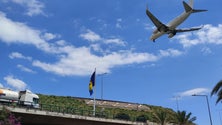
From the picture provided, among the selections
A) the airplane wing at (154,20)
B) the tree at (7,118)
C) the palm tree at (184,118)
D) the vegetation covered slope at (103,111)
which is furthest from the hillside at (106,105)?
the airplane wing at (154,20)

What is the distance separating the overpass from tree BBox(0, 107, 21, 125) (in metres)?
1.12

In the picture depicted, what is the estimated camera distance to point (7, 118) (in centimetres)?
4850

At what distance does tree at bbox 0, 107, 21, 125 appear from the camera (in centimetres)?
4734

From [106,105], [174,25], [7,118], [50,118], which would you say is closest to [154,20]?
[174,25]

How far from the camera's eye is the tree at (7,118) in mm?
47344

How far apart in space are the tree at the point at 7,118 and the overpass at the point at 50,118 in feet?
3.68

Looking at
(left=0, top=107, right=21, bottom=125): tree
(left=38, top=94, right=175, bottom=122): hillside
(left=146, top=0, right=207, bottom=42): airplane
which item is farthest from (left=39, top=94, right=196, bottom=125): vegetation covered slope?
(left=146, top=0, right=207, bottom=42): airplane

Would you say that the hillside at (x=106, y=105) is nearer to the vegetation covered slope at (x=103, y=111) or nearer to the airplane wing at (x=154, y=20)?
the vegetation covered slope at (x=103, y=111)

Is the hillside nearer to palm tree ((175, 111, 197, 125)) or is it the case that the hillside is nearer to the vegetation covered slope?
the vegetation covered slope

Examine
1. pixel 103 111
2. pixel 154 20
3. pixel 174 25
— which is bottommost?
pixel 103 111

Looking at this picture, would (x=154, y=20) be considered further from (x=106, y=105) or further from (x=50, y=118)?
(x=106, y=105)

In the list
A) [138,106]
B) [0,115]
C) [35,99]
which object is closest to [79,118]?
[35,99]

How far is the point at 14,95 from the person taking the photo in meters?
55.7

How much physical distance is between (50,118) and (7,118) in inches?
395
